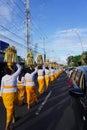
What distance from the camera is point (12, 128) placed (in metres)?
8.77

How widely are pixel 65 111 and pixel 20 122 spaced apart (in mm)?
2332

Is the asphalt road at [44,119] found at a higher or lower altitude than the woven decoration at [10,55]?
lower

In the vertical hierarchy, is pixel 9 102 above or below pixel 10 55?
below

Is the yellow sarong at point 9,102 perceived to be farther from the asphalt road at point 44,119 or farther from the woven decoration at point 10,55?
the woven decoration at point 10,55

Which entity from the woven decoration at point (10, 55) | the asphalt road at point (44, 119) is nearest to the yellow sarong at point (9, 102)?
the asphalt road at point (44, 119)

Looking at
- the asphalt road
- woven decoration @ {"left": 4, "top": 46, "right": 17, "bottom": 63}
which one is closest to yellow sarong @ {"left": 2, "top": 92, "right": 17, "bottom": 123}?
the asphalt road

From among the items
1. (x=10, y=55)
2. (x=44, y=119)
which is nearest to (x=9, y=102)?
(x=10, y=55)

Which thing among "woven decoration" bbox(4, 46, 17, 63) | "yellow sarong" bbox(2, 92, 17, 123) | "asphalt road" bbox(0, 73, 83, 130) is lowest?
"asphalt road" bbox(0, 73, 83, 130)

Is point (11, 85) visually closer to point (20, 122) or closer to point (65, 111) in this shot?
point (20, 122)

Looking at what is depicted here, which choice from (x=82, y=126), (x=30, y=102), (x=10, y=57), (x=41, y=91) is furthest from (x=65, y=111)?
(x=41, y=91)

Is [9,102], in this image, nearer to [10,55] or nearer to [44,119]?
[10,55]

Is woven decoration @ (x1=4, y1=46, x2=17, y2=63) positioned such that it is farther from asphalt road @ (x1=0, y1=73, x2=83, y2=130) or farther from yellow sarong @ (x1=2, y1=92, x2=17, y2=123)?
asphalt road @ (x1=0, y1=73, x2=83, y2=130)

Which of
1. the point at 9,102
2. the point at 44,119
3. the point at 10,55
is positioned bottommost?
the point at 44,119

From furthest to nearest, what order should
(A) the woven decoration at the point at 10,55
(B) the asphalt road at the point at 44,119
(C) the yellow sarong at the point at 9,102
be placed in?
1. (B) the asphalt road at the point at 44,119
2. (C) the yellow sarong at the point at 9,102
3. (A) the woven decoration at the point at 10,55
